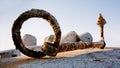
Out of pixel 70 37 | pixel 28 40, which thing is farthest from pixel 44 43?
pixel 28 40

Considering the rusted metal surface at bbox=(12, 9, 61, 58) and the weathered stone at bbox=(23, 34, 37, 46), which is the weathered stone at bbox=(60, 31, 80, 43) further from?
the rusted metal surface at bbox=(12, 9, 61, 58)

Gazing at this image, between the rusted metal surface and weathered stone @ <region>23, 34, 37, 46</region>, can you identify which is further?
weathered stone @ <region>23, 34, 37, 46</region>

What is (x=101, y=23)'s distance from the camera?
38.2 feet

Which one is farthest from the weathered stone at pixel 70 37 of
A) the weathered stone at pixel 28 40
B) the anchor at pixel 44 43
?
the anchor at pixel 44 43

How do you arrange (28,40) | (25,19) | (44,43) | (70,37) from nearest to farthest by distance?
(44,43), (25,19), (70,37), (28,40)

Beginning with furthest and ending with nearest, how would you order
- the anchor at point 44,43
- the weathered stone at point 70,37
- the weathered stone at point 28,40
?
1. the weathered stone at point 28,40
2. the weathered stone at point 70,37
3. the anchor at point 44,43

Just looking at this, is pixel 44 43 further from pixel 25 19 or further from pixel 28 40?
pixel 28 40

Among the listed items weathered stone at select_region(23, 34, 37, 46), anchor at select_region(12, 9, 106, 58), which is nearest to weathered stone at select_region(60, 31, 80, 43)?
weathered stone at select_region(23, 34, 37, 46)

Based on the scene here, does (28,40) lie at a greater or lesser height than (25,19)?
lesser

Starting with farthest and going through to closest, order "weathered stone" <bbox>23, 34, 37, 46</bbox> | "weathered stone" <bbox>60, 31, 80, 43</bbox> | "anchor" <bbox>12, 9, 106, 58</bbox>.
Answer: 1. "weathered stone" <bbox>23, 34, 37, 46</bbox>
2. "weathered stone" <bbox>60, 31, 80, 43</bbox>
3. "anchor" <bbox>12, 9, 106, 58</bbox>

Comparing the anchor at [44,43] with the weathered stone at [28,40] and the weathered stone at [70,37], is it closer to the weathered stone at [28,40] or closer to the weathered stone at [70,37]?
the weathered stone at [70,37]

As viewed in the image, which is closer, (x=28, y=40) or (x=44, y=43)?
(x=44, y=43)

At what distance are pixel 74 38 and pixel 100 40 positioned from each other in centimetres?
618

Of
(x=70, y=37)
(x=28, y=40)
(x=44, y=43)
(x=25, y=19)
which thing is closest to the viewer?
(x=44, y=43)
